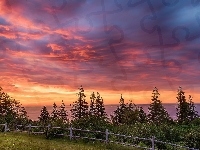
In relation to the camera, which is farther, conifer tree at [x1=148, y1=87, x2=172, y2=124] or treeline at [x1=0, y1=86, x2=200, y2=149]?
conifer tree at [x1=148, y1=87, x2=172, y2=124]

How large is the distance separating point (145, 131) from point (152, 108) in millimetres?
51693

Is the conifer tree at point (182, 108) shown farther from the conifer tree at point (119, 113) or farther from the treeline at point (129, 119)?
the conifer tree at point (119, 113)

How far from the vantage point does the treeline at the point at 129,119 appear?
38844 millimetres

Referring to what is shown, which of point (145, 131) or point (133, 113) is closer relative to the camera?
point (145, 131)

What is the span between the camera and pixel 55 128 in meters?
37.9

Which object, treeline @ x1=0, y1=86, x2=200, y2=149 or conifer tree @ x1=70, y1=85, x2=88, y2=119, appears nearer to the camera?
treeline @ x1=0, y1=86, x2=200, y2=149

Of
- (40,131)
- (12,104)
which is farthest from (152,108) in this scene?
(40,131)

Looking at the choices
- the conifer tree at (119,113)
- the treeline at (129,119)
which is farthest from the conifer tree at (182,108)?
the conifer tree at (119,113)

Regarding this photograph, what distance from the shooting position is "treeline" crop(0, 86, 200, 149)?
3884 cm

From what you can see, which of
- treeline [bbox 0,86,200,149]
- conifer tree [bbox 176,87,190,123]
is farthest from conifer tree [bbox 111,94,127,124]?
conifer tree [bbox 176,87,190,123]

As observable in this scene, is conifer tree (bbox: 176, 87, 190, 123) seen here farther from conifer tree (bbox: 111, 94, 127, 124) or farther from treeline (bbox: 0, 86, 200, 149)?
conifer tree (bbox: 111, 94, 127, 124)

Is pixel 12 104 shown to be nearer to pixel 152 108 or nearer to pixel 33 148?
pixel 152 108

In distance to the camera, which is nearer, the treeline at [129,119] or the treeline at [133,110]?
the treeline at [129,119]

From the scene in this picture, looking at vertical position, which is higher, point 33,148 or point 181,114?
point 181,114
